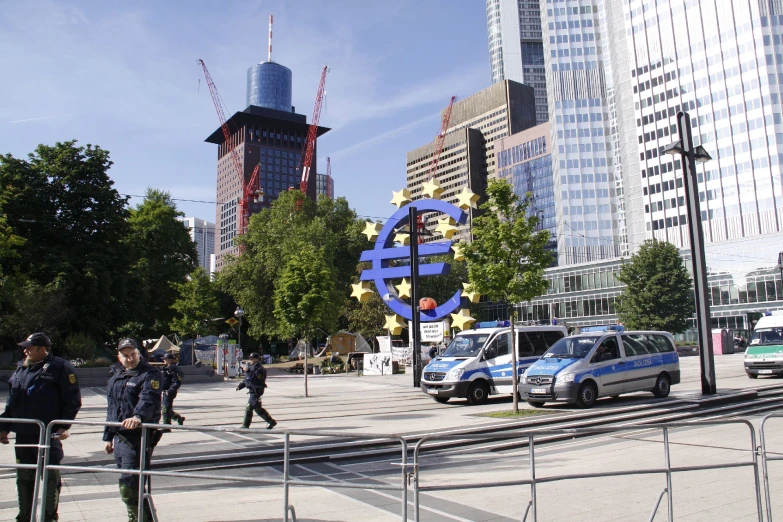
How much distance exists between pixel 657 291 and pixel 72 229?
46367 mm

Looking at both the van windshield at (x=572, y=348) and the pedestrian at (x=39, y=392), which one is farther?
the van windshield at (x=572, y=348)

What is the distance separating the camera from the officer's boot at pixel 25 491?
5.87 metres

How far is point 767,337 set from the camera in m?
22.4

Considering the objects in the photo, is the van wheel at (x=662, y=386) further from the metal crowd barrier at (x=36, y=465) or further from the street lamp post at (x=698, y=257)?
the metal crowd barrier at (x=36, y=465)

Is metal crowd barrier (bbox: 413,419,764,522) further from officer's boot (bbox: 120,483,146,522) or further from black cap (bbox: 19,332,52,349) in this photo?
black cap (bbox: 19,332,52,349)

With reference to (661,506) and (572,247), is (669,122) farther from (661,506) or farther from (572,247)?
(661,506)

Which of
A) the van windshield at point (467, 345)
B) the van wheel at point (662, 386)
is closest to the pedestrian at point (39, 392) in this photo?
the van windshield at point (467, 345)

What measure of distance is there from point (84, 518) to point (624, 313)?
56.7 metres

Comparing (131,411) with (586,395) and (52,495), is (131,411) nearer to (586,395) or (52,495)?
(52,495)

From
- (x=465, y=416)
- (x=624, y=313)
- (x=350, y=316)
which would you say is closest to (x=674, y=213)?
(x=624, y=313)

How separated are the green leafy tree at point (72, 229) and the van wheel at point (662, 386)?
2828 cm

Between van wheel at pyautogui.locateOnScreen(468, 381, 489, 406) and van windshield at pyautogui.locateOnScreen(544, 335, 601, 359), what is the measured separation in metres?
2.04

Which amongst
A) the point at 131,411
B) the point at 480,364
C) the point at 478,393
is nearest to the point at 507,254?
the point at 480,364

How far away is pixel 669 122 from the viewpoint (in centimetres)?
10000
